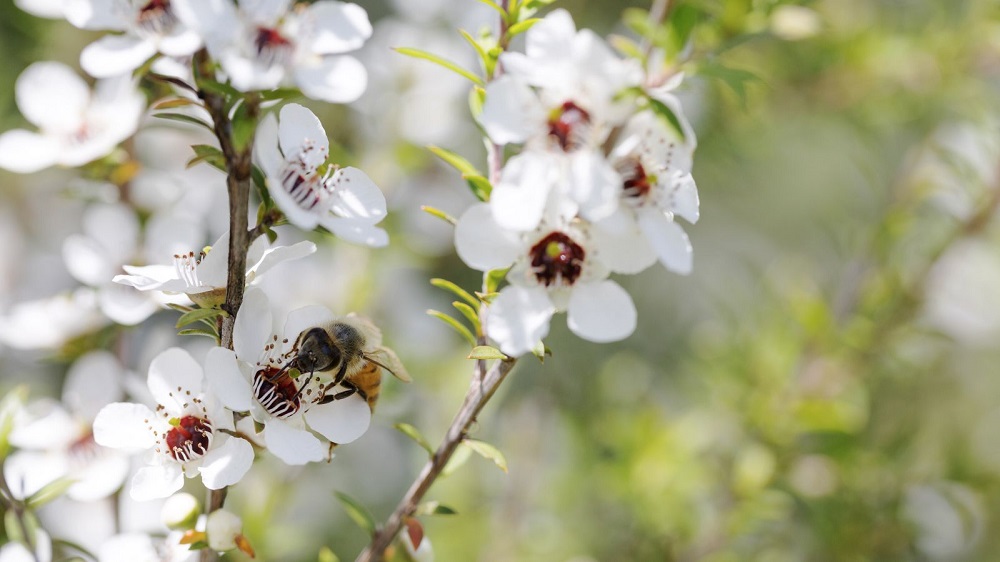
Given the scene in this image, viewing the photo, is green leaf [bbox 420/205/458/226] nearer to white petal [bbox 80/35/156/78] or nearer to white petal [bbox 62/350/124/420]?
white petal [bbox 80/35/156/78]

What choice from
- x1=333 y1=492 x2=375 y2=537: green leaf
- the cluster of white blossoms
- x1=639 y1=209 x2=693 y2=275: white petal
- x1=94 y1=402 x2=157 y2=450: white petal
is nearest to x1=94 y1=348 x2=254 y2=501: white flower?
x1=94 y1=402 x2=157 y2=450: white petal

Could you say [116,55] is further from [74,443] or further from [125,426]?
[74,443]

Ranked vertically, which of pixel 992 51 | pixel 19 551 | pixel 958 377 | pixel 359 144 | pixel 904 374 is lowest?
pixel 19 551

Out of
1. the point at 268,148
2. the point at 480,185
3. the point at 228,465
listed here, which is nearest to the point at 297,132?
the point at 268,148

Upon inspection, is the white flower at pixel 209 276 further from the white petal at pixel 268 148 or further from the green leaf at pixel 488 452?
the green leaf at pixel 488 452

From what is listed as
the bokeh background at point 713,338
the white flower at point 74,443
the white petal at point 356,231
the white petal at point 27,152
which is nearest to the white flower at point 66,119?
the white petal at point 27,152

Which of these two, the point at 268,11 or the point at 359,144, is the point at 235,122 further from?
the point at 359,144

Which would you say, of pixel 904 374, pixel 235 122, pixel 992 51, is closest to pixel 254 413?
pixel 235 122
